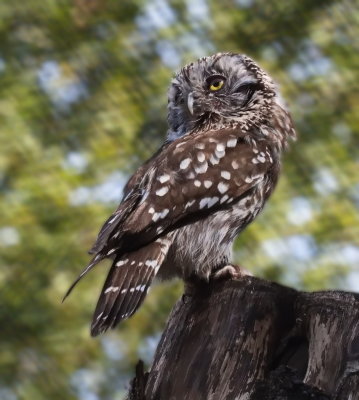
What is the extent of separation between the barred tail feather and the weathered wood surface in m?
0.12

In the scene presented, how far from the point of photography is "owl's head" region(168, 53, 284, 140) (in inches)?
127

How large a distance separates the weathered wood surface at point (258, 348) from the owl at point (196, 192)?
195 millimetres

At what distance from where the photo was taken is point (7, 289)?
416 cm

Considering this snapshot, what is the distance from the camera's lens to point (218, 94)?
3.29m

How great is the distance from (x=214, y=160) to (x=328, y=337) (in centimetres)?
96

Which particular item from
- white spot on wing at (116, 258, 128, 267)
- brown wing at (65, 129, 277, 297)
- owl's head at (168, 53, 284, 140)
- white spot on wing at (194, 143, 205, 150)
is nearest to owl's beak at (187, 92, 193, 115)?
owl's head at (168, 53, 284, 140)

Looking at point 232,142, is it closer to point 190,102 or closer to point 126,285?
point 190,102

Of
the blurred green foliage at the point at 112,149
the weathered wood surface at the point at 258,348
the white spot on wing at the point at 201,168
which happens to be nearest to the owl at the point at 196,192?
the white spot on wing at the point at 201,168

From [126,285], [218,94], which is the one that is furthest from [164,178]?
[218,94]

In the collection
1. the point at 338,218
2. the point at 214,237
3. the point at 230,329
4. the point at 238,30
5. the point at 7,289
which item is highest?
the point at 238,30

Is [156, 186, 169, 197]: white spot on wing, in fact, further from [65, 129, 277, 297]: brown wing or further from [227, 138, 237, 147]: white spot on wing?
[227, 138, 237, 147]: white spot on wing

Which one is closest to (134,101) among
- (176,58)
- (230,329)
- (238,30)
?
(176,58)

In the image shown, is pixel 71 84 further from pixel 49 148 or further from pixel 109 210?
pixel 109 210

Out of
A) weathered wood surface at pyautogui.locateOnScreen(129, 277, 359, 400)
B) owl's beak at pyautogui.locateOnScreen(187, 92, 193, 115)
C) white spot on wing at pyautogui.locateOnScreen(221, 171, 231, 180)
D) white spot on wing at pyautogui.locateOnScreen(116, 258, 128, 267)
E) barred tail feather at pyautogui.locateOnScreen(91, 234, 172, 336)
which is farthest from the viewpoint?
owl's beak at pyautogui.locateOnScreen(187, 92, 193, 115)
